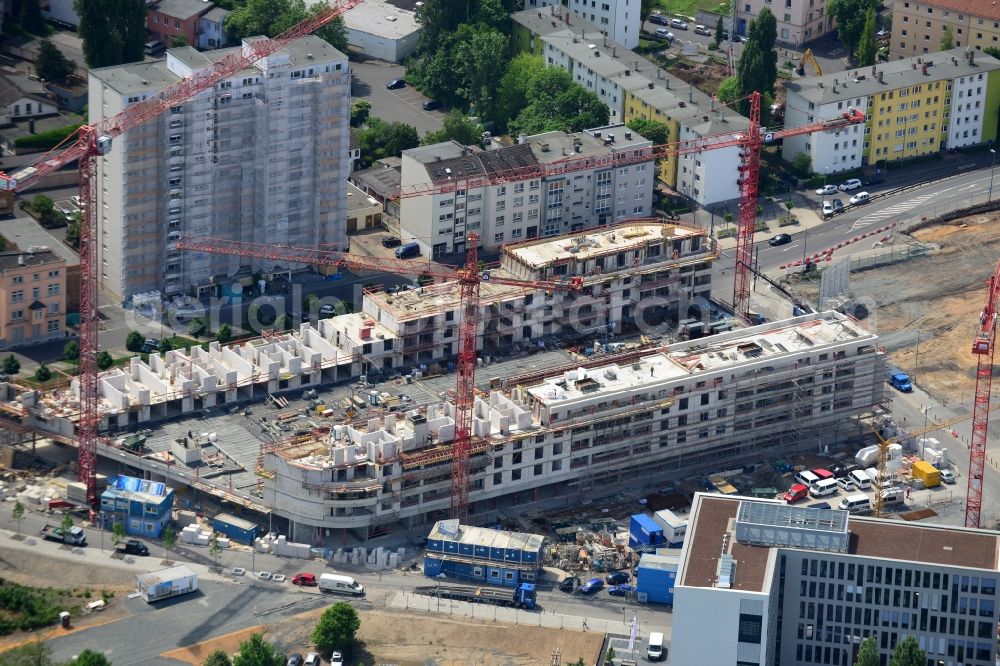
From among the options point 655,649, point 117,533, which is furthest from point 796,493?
point 117,533

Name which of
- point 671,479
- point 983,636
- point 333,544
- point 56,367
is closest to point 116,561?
point 333,544

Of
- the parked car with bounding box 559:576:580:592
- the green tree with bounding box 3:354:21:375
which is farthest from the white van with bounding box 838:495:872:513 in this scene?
the green tree with bounding box 3:354:21:375

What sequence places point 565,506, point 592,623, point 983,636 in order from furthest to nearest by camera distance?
point 565,506 → point 592,623 → point 983,636

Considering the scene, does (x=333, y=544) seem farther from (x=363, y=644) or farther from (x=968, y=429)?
(x=968, y=429)

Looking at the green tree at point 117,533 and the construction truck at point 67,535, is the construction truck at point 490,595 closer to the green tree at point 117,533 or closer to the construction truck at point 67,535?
the green tree at point 117,533

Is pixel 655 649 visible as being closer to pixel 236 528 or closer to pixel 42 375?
pixel 236 528
